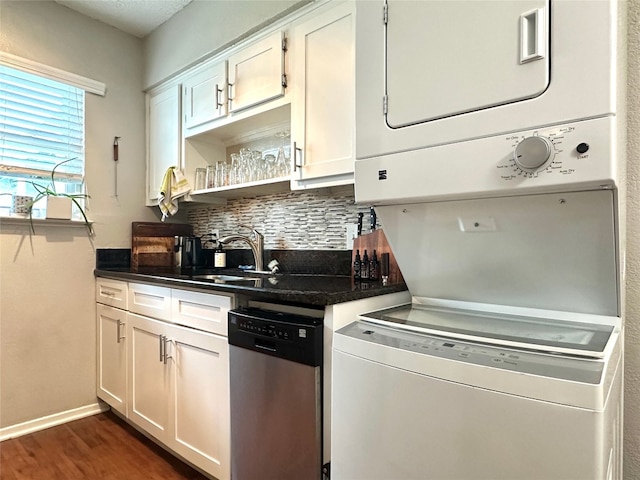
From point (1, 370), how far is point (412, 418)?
245 centimetres

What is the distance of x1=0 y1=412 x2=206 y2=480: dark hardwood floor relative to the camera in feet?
6.02

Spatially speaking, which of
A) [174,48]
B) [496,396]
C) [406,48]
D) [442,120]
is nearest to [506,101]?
[442,120]

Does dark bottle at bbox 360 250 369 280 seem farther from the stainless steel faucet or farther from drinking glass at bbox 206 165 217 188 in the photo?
drinking glass at bbox 206 165 217 188

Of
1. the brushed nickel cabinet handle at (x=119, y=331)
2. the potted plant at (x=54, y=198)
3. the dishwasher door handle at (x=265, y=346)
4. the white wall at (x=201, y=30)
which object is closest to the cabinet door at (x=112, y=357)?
the brushed nickel cabinet handle at (x=119, y=331)

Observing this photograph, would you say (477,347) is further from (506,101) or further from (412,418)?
(506,101)

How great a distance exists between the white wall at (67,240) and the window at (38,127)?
6cm

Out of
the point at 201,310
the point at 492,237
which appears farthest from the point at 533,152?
the point at 201,310

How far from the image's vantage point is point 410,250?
1273 millimetres

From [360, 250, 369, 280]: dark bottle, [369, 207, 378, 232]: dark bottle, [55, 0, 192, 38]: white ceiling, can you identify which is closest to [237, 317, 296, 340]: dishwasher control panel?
[360, 250, 369, 280]: dark bottle

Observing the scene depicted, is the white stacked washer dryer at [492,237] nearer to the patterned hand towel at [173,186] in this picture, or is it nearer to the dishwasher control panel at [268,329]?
the dishwasher control panel at [268,329]

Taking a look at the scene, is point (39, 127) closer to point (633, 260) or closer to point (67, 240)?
point (67, 240)

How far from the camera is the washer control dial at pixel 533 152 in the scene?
2.76 ft

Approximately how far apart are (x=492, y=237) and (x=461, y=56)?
1.61 ft

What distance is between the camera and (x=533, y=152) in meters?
0.85
